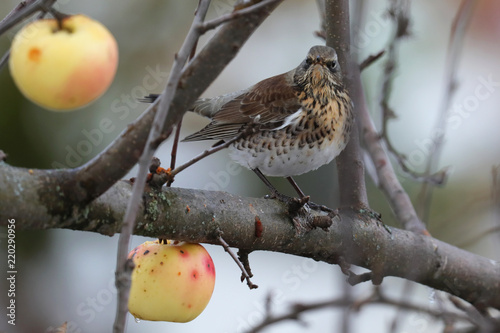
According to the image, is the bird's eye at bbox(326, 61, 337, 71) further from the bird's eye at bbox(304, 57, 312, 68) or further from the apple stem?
the apple stem

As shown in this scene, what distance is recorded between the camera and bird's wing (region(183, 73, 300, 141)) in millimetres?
2857

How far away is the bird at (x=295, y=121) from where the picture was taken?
2750 millimetres

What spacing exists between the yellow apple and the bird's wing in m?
1.76

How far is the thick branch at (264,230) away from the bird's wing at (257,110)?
708mm

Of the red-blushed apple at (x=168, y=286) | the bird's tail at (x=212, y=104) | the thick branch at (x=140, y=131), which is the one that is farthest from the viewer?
the bird's tail at (x=212, y=104)

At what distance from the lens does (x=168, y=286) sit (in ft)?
5.26

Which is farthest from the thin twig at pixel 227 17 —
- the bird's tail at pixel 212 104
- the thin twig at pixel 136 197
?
the bird's tail at pixel 212 104

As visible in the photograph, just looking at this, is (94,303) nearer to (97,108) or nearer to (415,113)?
(97,108)

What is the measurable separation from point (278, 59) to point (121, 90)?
4.29 ft

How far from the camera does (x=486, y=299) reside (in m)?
2.58

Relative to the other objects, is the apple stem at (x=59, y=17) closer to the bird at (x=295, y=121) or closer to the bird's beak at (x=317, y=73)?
the bird at (x=295, y=121)

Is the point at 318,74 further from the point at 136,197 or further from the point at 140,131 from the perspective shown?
the point at 136,197

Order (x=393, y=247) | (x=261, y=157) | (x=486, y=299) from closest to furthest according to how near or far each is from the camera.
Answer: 1. (x=393, y=247)
2. (x=486, y=299)
3. (x=261, y=157)

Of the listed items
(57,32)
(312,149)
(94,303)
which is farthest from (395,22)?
(94,303)
